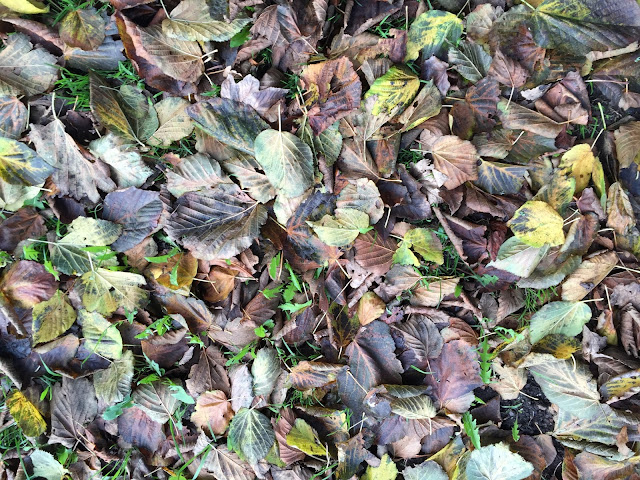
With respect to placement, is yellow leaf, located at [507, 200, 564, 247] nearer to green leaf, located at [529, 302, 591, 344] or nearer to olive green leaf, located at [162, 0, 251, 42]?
green leaf, located at [529, 302, 591, 344]

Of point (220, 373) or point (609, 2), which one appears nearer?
point (609, 2)

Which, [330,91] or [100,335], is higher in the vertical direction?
[330,91]

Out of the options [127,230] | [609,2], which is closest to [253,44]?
[127,230]

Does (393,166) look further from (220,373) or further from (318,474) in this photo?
(318,474)

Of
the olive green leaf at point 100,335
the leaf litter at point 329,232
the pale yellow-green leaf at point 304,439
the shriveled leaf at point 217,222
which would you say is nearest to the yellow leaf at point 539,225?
the leaf litter at point 329,232

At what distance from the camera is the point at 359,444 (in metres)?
1.63

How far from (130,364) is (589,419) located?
161 centimetres

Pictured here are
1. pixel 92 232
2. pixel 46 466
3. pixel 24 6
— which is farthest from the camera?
pixel 46 466

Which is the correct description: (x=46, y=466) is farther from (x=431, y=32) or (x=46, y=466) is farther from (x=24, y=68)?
(x=431, y=32)

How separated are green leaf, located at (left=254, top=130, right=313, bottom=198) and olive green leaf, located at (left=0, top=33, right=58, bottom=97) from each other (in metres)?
0.75

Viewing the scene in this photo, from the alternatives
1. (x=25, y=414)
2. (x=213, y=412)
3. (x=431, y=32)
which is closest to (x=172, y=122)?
(x=431, y=32)

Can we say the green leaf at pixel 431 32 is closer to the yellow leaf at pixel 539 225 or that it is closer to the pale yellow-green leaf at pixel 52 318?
the yellow leaf at pixel 539 225

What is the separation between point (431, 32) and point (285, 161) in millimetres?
637

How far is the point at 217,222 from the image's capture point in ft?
4.91
